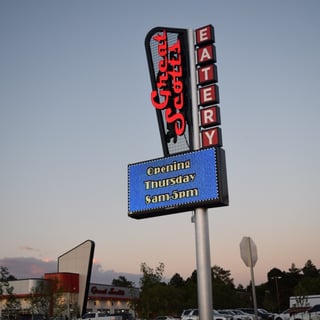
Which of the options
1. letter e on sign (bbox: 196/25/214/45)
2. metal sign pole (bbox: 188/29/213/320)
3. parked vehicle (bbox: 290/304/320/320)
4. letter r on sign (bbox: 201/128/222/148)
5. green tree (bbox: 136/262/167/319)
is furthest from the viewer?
green tree (bbox: 136/262/167/319)

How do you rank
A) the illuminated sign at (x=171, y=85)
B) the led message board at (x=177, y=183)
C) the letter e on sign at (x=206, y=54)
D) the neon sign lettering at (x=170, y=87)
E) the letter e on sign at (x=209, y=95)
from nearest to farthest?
the led message board at (x=177, y=183) → the letter e on sign at (x=209, y=95) → the illuminated sign at (x=171, y=85) → the neon sign lettering at (x=170, y=87) → the letter e on sign at (x=206, y=54)

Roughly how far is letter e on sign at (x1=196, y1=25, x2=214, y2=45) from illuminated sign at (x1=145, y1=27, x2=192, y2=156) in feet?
1.78

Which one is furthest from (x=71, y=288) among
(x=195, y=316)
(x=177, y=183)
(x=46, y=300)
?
(x=177, y=183)

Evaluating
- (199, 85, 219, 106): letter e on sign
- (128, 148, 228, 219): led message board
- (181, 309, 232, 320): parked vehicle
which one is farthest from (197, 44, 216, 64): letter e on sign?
(181, 309, 232, 320): parked vehicle

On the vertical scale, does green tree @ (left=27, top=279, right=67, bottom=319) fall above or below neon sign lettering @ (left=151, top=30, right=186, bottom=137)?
below

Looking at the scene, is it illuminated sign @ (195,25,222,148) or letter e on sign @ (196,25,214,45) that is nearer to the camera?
illuminated sign @ (195,25,222,148)

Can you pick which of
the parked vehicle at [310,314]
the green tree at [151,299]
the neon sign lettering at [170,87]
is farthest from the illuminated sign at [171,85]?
the green tree at [151,299]

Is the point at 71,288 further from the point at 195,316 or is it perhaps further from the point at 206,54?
the point at 206,54

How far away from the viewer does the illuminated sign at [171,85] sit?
20172mm

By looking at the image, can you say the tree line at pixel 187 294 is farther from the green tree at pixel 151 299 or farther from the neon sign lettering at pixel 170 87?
the neon sign lettering at pixel 170 87

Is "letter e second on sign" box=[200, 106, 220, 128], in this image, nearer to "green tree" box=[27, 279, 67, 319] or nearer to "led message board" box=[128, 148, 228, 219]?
"led message board" box=[128, 148, 228, 219]

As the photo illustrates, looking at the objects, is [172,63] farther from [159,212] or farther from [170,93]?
[159,212]

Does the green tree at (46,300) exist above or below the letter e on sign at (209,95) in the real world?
below

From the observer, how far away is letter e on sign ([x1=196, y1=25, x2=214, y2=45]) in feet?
68.8
